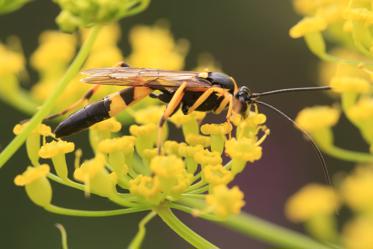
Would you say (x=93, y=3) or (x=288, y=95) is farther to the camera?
(x=288, y=95)

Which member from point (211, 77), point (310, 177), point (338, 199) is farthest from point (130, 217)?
point (211, 77)

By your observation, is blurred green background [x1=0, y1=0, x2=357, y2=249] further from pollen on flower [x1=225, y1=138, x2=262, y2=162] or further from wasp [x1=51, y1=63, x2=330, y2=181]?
pollen on flower [x1=225, y1=138, x2=262, y2=162]

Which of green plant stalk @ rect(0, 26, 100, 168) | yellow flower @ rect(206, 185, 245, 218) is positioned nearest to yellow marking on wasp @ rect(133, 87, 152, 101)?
green plant stalk @ rect(0, 26, 100, 168)

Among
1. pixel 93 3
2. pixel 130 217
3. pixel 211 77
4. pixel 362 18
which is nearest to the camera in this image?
pixel 93 3

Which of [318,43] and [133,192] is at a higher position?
[318,43]

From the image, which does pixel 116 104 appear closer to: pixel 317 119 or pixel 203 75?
pixel 203 75

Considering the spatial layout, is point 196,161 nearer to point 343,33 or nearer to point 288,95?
point 343,33

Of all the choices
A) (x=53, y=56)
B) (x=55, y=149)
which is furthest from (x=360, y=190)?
(x=53, y=56)
